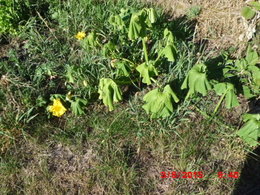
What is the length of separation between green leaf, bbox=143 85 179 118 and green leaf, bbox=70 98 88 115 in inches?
22.5

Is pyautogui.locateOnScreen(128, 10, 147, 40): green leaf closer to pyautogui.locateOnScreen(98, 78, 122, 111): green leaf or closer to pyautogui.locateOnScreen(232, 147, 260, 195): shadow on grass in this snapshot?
pyautogui.locateOnScreen(98, 78, 122, 111): green leaf

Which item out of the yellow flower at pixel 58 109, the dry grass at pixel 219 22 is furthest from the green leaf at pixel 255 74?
the yellow flower at pixel 58 109

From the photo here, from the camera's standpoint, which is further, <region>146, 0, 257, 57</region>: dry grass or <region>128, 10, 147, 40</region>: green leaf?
<region>146, 0, 257, 57</region>: dry grass

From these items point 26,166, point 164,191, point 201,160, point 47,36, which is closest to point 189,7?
point 47,36

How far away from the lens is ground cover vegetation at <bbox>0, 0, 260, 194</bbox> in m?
2.25

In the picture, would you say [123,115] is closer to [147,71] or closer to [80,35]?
[147,71]

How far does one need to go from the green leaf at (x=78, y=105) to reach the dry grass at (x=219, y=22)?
54.0 inches

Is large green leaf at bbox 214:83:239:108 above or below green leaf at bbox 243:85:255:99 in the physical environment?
above

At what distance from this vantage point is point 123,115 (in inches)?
101

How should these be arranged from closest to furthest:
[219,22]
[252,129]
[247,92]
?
[252,129] → [247,92] → [219,22]

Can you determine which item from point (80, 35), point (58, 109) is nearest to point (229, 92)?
point (58, 109)

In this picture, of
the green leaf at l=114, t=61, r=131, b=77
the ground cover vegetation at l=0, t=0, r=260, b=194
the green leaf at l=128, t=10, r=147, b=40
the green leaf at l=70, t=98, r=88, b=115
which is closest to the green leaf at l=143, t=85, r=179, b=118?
the ground cover vegetation at l=0, t=0, r=260, b=194

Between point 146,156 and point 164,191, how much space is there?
0.99 ft

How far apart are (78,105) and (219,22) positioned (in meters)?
1.80
